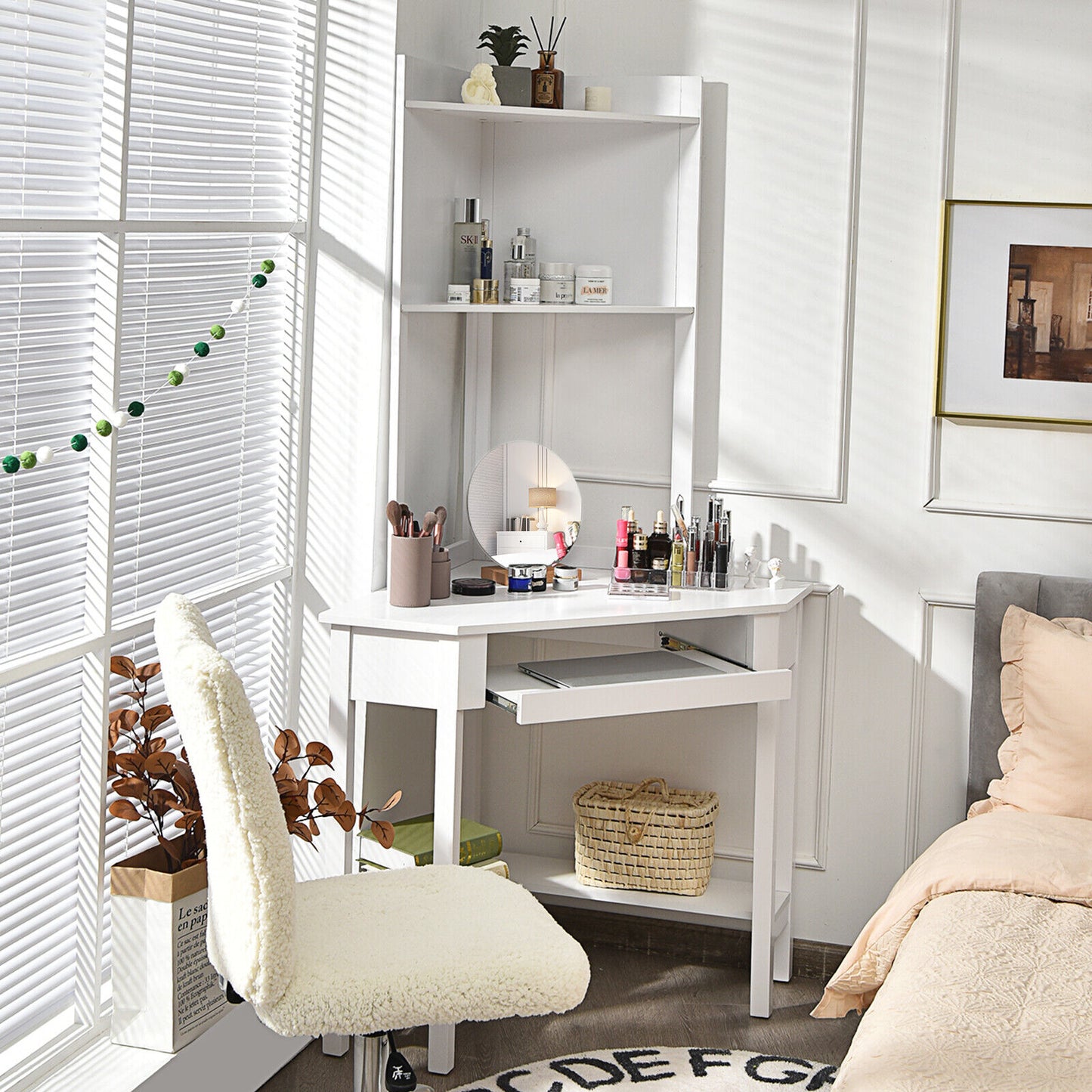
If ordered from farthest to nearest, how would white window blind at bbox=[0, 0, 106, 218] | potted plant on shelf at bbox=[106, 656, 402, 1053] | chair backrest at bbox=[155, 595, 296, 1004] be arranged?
potted plant on shelf at bbox=[106, 656, 402, 1053], white window blind at bbox=[0, 0, 106, 218], chair backrest at bbox=[155, 595, 296, 1004]

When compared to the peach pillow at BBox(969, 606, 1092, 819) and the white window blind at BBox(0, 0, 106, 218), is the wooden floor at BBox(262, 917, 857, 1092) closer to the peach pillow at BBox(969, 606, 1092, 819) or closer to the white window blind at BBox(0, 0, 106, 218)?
the peach pillow at BBox(969, 606, 1092, 819)

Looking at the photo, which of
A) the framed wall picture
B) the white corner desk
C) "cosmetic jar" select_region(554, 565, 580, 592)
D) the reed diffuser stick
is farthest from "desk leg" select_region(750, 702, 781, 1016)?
the reed diffuser stick

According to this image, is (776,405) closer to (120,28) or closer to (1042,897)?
(1042,897)

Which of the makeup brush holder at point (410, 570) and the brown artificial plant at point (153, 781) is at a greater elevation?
the makeup brush holder at point (410, 570)

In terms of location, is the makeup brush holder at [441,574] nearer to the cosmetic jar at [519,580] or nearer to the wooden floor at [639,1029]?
the cosmetic jar at [519,580]

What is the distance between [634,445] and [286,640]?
0.92m

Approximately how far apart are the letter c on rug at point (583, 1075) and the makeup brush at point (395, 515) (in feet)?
3.51

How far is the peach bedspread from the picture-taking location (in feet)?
7.48

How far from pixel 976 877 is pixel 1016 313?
120 centimetres

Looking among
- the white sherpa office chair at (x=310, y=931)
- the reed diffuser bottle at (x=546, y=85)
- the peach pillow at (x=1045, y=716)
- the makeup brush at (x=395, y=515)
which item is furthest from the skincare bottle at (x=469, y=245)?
the peach pillow at (x=1045, y=716)

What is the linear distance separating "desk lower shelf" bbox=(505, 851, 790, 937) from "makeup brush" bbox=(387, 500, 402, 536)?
0.87 metres

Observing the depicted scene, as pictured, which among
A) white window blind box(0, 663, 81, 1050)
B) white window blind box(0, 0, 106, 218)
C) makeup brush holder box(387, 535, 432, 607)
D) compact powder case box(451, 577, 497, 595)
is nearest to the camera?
white window blind box(0, 0, 106, 218)

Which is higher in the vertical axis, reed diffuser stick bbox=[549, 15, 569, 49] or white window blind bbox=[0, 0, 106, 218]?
reed diffuser stick bbox=[549, 15, 569, 49]

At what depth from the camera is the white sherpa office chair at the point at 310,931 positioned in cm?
171
